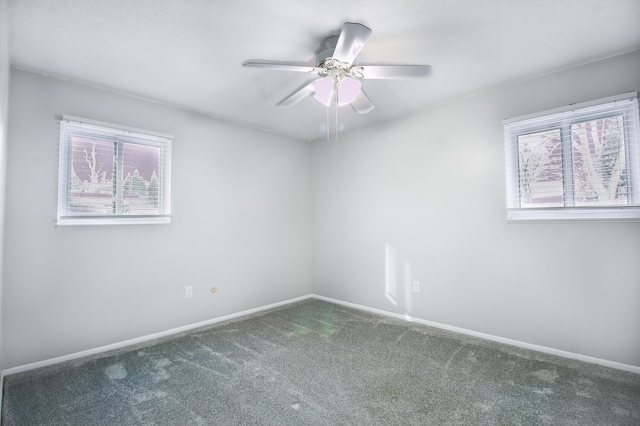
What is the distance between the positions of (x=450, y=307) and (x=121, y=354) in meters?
3.05

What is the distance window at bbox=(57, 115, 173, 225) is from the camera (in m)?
2.51

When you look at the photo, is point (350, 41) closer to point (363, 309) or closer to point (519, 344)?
point (519, 344)

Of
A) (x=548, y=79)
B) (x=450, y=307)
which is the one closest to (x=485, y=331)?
(x=450, y=307)

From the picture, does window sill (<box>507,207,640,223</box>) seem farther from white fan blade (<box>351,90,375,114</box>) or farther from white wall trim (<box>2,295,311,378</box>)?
white wall trim (<box>2,295,311,378</box>)

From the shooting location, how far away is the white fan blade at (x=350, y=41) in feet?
5.32

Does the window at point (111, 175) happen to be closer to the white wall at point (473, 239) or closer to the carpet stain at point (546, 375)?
the white wall at point (473, 239)

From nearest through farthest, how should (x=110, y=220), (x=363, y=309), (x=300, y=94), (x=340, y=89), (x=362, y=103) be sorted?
(x=340, y=89)
(x=300, y=94)
(x=362, y=103)
(x=110, y=220)
(x=363, y=309)

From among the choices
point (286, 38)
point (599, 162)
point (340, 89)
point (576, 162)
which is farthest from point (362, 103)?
point (599, 162)

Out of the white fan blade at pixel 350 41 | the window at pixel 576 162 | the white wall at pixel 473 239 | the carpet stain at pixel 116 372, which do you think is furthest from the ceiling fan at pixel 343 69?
the carpet stain at pixel 116 372

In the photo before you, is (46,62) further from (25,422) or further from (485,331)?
(485,331)

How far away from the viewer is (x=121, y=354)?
253 centimetres

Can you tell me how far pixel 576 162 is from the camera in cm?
243

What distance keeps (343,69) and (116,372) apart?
274cm

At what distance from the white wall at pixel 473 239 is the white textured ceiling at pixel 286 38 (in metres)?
0.30
